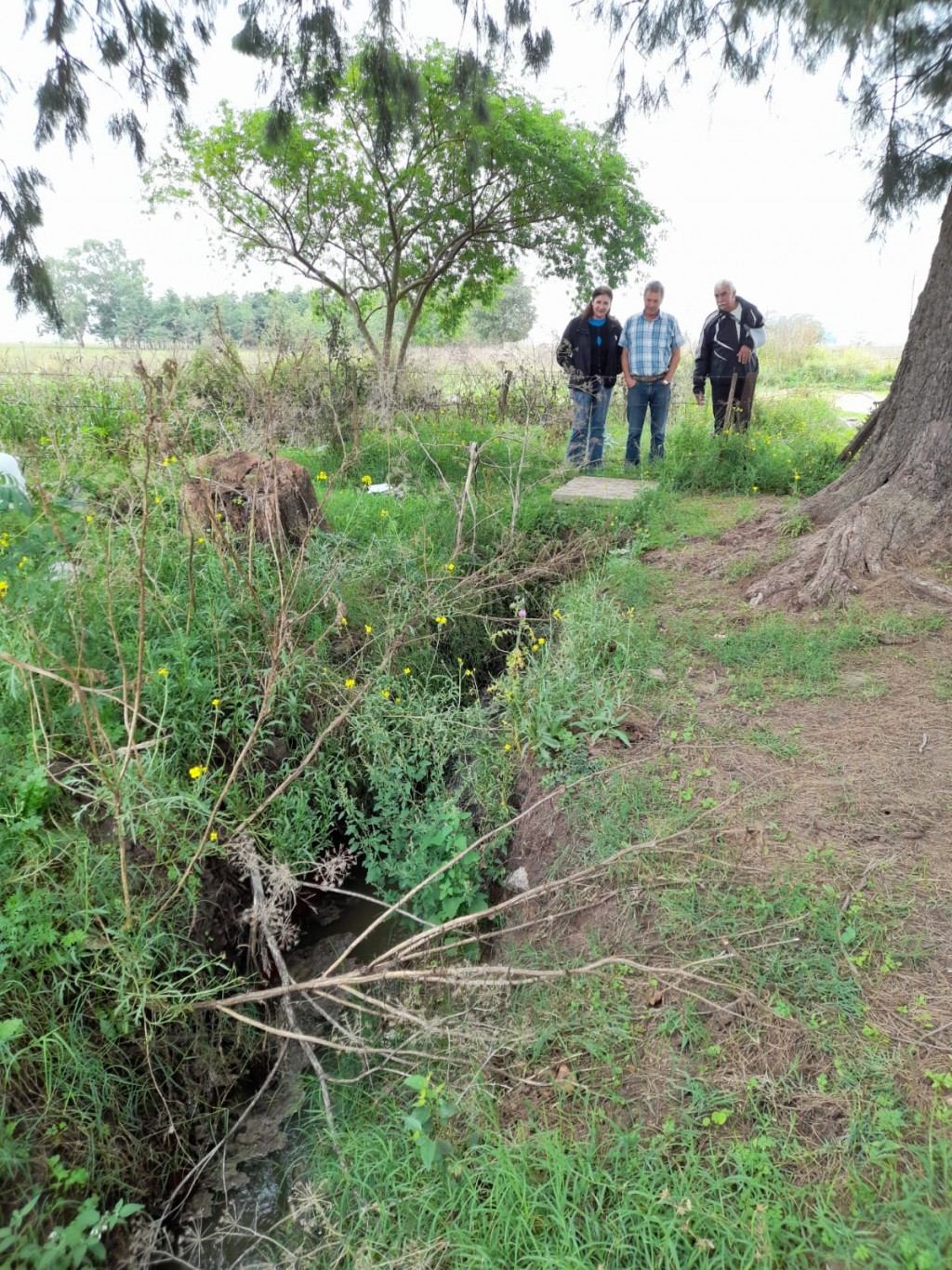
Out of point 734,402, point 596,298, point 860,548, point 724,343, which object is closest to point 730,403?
point 734,402

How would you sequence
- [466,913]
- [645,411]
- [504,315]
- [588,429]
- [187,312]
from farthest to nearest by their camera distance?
[504,315], [588,429], [645,411], [187,312], [466,913]

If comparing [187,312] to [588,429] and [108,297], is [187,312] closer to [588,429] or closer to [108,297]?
[588,429]

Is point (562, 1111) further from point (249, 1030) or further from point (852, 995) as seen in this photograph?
point (249, 1030)

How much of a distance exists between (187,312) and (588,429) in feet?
11.9

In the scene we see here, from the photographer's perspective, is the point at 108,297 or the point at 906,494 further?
the point at 108,297

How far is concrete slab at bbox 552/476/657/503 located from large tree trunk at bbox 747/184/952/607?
6.07ft

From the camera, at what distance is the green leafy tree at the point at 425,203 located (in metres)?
12.3

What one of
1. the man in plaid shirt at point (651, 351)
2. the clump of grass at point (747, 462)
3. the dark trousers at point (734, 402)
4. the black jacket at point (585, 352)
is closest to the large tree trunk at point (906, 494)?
the clump of grass at point (747, 462)

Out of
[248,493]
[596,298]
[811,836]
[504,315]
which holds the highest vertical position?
[504,315]

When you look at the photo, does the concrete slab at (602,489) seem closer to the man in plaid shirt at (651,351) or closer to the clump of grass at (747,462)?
the clump of grass at (747,462)

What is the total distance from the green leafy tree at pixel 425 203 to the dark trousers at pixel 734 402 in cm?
619

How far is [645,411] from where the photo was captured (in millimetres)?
7133

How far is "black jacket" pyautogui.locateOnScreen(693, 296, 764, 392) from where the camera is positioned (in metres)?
6.86

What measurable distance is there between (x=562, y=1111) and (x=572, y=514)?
4456 mm
